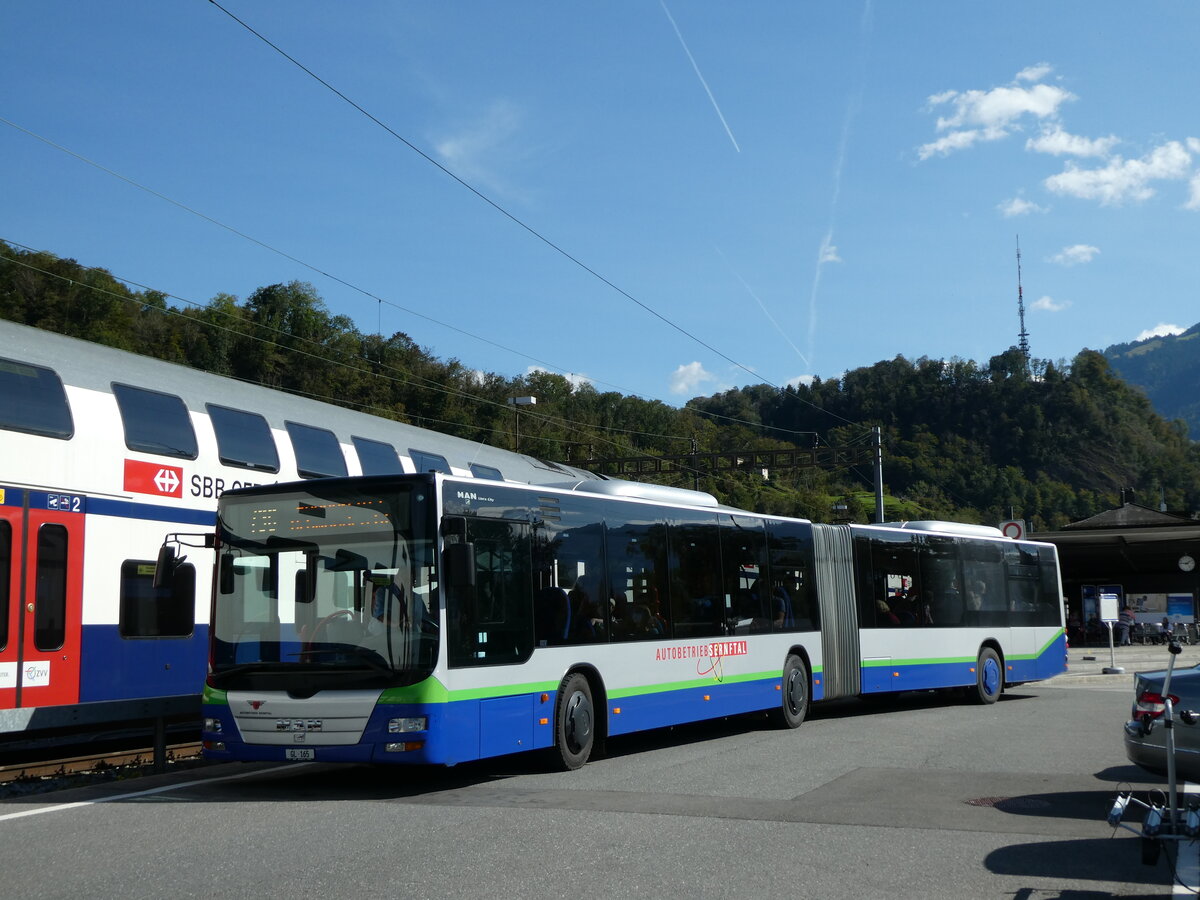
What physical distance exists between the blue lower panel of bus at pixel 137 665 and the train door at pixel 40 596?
8.4 inches

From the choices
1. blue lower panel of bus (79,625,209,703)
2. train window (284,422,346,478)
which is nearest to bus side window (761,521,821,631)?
train window (284,422,346,478)

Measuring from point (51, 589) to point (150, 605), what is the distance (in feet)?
4.76

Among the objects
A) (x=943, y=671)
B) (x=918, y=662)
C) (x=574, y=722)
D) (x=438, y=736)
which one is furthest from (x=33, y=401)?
(x=943, y=671)

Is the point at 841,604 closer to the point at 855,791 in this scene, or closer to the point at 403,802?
the point at 855,791

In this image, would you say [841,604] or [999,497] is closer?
[841,604]

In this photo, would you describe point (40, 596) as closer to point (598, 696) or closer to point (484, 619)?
point (484, 619)

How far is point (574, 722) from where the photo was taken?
40.3 ft

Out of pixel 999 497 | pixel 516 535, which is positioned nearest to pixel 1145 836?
pixel 516 535

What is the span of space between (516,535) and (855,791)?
12.7ft

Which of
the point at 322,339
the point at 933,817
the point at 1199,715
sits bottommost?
the point at 933,817

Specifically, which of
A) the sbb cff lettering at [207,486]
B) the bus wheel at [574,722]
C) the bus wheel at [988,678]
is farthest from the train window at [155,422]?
the bus wheel at [988,678]

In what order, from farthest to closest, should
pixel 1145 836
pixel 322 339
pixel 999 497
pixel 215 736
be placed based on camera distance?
pixel 999 497, pixel 322 339, pixel 215 736, pixel 1145 836

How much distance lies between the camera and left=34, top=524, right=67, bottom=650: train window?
12430 mm

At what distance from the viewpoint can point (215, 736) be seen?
1098 centimetres
